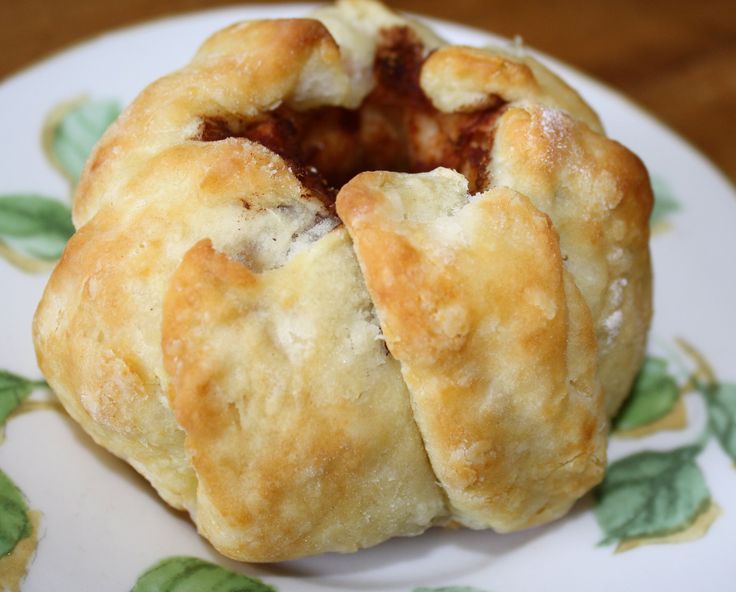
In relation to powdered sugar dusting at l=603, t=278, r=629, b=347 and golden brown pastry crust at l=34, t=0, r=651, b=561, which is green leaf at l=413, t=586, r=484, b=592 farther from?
powdered sugar dusting at l=603, t=278, r=629, b=347

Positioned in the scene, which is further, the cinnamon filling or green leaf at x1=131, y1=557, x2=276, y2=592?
the cinnamon filling

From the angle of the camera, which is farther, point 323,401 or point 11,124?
point 11,124

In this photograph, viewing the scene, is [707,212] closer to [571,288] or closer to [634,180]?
[634,180]

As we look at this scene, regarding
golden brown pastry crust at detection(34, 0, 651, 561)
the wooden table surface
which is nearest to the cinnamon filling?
golden brown pastry crust at detection(34, 0, 651, 561)

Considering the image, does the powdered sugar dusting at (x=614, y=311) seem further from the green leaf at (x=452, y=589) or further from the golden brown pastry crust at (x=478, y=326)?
the green leaf at (x=452, y=589)

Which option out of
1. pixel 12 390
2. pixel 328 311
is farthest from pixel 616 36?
pixel 12 390

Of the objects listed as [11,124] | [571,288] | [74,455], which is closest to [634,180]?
[571,288]

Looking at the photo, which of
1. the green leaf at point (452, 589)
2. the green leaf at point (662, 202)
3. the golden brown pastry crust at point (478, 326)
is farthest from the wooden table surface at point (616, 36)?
the green leaf at point (452, 589)
